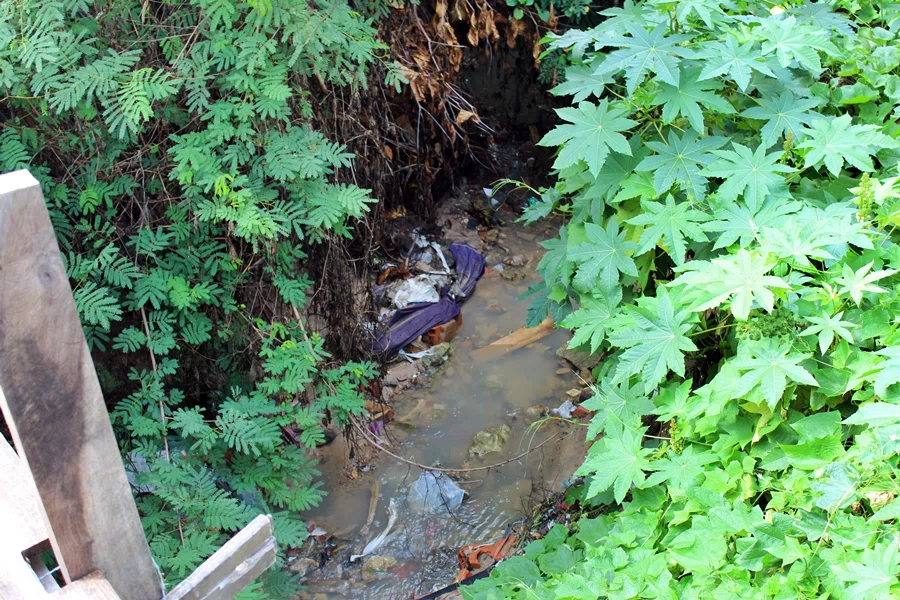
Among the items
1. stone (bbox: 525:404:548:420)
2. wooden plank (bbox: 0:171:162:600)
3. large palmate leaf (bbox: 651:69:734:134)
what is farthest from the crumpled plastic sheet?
wooden plank (bbox: 0:171:162:600)

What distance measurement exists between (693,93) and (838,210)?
0.53m

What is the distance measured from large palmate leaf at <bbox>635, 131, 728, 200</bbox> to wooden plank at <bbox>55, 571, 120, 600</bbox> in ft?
5.78

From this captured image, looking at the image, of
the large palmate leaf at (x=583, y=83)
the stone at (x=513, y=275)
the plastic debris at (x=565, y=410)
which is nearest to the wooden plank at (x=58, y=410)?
the large palmate leaf at (x=583, y=83)

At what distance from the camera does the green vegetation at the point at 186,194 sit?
2.47 meters

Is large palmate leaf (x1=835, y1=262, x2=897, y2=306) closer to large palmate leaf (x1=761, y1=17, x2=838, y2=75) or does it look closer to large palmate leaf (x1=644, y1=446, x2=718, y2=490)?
large palmate leaf (x1=644, y1=446, x2=718, y2=490)

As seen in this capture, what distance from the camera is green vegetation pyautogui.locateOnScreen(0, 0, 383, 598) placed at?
2475 mm

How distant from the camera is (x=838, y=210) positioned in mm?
1889

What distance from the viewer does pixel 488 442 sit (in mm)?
4062

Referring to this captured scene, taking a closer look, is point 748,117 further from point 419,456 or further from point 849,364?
point 419,456

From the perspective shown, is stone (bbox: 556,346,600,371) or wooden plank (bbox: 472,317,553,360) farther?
wooden plank (bbox: 472,317,553,360)

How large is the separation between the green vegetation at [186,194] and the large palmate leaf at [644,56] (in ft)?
3.47

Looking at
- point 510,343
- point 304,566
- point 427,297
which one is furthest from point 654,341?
point 427,297

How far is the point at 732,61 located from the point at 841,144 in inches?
15.6

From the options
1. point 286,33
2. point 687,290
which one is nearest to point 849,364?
point 687,290
